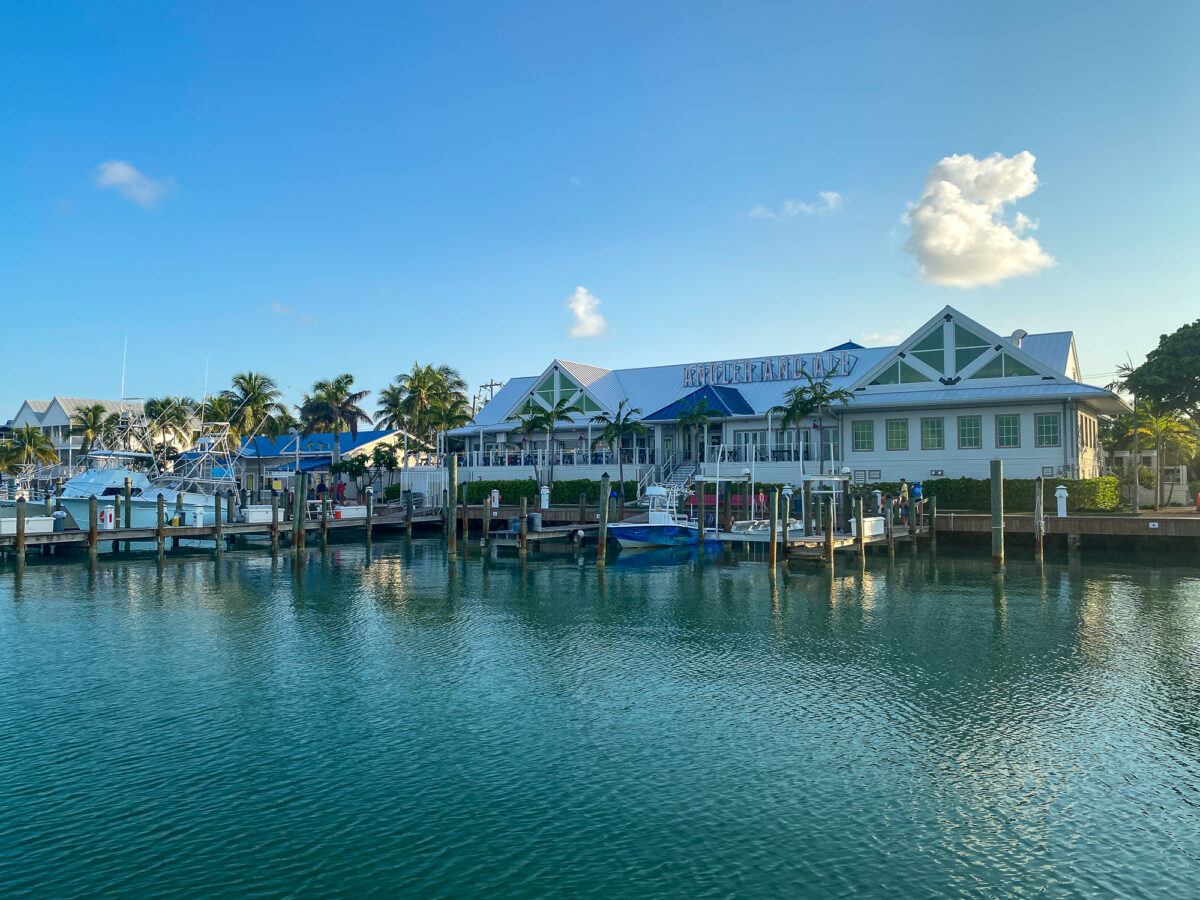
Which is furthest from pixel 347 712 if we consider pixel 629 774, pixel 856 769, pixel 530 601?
pixel 530 601

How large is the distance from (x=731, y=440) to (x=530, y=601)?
25827mm

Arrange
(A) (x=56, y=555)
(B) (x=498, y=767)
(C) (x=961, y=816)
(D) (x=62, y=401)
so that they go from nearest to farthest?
1. (C) (x=961, y=816)
2. (B) (x=498, y=767)
3. (A) (x=56, y=555)
4. (D) (x=62, y=401)

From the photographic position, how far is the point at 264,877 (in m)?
9.66

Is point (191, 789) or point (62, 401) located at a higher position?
point (62, 401)

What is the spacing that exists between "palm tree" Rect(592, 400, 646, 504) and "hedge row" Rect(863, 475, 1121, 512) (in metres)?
13.6

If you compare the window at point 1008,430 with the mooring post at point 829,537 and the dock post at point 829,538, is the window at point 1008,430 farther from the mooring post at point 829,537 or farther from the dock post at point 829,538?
the mooring post at point 829,537

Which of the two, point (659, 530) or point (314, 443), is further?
point (314, 443)

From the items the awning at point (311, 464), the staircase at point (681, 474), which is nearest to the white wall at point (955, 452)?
the staircase at point (681, 474)

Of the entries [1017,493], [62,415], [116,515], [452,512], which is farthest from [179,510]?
[62,415]

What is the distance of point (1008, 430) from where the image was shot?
42375 mm

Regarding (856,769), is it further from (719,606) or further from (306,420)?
(306,420)

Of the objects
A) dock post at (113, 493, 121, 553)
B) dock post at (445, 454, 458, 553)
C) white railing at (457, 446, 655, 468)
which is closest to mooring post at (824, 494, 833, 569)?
dock post at (445, 454, 458, 553)

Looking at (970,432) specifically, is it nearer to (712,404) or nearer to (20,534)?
Answer: (712,404)

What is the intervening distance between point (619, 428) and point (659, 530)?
37.4 feet
